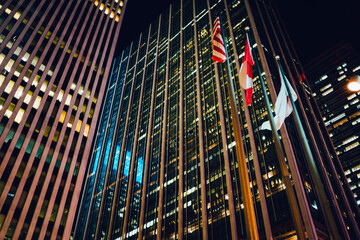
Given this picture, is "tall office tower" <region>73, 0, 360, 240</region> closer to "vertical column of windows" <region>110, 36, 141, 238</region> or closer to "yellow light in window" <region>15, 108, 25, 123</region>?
"vertical column of windows" <region>110, 36, 141, 238</region>

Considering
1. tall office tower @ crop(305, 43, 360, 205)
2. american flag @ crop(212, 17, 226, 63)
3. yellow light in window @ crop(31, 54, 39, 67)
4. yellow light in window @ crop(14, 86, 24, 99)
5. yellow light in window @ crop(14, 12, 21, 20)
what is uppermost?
tall office tower @ crop(305, 43, 360, 205)

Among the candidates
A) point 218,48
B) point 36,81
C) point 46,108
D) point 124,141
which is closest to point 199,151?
point 124,141

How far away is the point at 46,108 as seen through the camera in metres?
43.7

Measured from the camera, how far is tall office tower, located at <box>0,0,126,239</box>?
3566 centimetres

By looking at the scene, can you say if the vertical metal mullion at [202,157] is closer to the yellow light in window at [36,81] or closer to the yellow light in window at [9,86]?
the yellow light in window at [36,81]

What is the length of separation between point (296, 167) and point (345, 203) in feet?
55.5

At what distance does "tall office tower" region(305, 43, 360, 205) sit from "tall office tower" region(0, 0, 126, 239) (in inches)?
3268

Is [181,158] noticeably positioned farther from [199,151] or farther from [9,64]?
[9,64]

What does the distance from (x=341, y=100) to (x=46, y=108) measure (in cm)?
10703

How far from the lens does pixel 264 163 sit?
5616 centimetres

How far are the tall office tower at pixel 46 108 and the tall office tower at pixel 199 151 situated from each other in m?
23.3

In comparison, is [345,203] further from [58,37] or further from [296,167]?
[58,37]

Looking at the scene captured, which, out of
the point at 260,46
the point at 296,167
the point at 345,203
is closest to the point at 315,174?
the point at 296,167

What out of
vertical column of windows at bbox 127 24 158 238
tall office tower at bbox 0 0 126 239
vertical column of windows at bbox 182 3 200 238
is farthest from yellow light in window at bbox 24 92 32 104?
vertical column of windows at bbox 127 24 158 238
